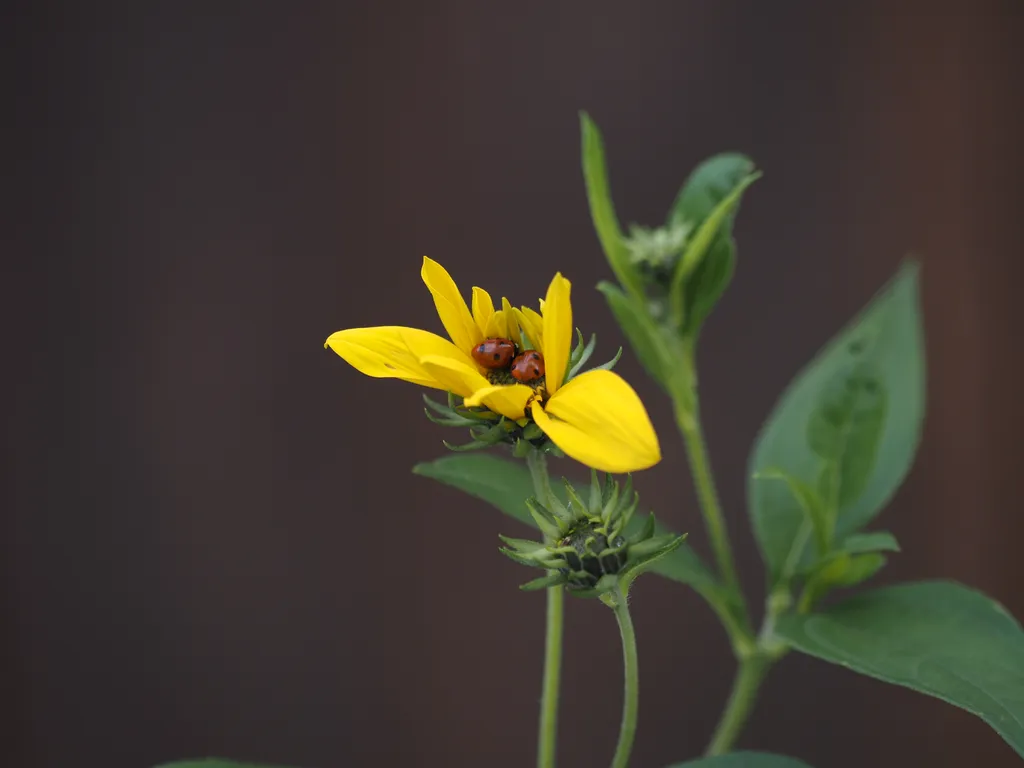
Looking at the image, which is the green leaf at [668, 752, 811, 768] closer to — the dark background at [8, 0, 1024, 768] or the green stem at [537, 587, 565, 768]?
the green stem at [537, 587, 565, 768]

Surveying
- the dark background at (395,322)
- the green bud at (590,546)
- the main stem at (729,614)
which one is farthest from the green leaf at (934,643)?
the dark background at (395,322)

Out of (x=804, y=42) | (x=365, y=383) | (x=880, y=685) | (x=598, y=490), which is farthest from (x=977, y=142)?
(x=598, y=490)

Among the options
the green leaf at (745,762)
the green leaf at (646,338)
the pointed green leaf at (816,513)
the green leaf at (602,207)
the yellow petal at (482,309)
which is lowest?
the green leaf at (745,762)

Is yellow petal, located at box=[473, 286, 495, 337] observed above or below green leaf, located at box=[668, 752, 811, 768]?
above

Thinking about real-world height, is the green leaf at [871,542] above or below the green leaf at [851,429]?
below

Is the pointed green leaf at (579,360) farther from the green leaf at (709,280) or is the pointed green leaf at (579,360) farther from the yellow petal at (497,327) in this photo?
the green leaf at (709,280)

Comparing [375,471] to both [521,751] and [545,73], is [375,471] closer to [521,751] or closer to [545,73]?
[521,751]

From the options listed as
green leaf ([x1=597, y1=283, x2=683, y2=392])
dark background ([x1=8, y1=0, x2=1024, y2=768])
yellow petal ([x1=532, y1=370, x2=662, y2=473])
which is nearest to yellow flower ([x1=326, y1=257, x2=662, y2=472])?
yellow petal ([x1=532, y1=370, x2=662, y2=473])

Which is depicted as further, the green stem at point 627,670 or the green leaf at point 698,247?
the green leaf at point 698,247
